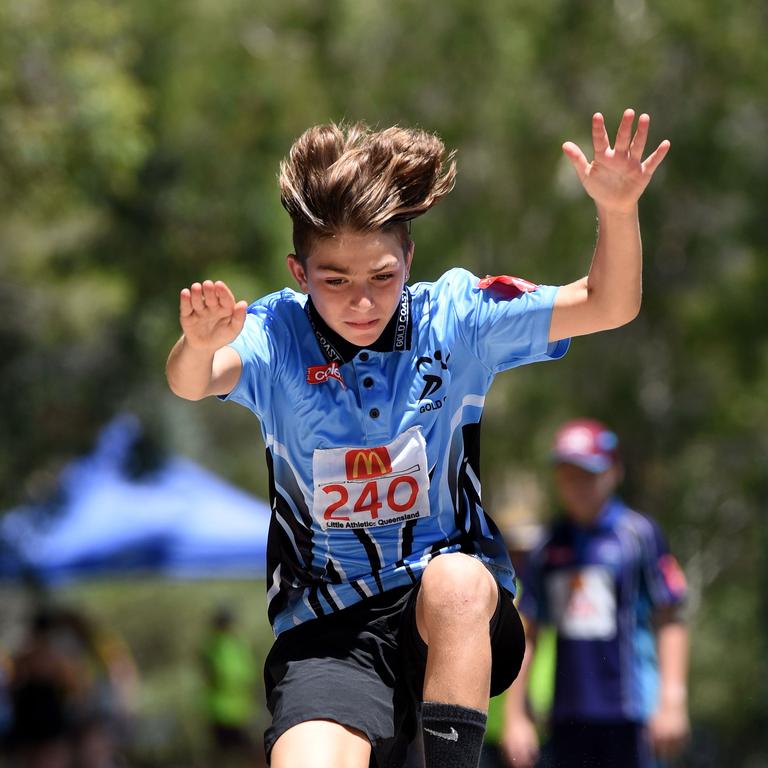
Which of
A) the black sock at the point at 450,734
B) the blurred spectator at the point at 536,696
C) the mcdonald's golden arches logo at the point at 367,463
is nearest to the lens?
the black sock at the point at 450,734

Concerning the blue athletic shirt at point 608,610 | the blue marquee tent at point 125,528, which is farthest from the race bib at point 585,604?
the blue marquee tent at point 125,528

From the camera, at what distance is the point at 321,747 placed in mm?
3305

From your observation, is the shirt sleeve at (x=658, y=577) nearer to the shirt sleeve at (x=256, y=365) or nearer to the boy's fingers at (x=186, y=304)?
the shirt sleeve at (x=256, y=365)

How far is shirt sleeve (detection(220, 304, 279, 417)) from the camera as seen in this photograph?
12.0 feet

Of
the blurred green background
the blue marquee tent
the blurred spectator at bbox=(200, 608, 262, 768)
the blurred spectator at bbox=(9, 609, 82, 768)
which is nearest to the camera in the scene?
the blurred spectator at bbox=(9, 609, 82, 768)

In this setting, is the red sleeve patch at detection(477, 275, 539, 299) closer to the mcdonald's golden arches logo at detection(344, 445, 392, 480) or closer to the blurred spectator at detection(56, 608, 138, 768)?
the mcdonald's golden arches logo at detection(344, 445, 392, 480)

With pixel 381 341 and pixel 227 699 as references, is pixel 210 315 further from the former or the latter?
pixel 227 699

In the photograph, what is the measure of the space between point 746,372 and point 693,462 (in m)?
1.42

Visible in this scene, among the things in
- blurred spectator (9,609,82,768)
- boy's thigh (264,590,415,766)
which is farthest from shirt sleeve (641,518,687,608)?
blurred spectator (9,609,82,768)

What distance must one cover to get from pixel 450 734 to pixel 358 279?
3.65 ft

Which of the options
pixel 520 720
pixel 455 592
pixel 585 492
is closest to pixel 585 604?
pixel 585 492

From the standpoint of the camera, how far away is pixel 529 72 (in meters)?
18.1

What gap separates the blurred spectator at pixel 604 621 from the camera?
6.39m

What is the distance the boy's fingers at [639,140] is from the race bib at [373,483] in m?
0.87
